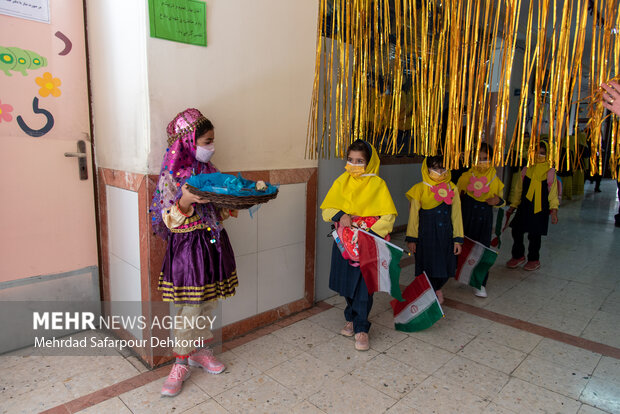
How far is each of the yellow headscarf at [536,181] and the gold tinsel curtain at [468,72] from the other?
106 inches

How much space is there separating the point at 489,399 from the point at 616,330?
55.0 inches

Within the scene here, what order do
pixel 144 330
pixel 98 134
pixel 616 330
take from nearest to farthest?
pixel 144 330 < pixel 98 134 < pixel 616 330

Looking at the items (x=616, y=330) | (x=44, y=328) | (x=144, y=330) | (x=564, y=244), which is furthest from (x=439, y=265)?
(x=564, y=244)

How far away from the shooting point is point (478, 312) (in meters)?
2.90

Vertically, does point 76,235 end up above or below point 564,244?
above

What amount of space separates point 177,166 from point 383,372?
1.50 m

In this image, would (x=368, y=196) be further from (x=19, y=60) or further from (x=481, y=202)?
(x=19, y=60)

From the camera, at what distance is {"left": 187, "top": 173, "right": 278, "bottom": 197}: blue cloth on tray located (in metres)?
1.70

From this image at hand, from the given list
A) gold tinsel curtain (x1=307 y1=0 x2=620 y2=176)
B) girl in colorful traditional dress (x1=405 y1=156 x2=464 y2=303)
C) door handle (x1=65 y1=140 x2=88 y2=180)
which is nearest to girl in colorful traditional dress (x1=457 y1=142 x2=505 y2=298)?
girl in colorful traditional dress (x1=405 y1=156 x2=464 y2=303)

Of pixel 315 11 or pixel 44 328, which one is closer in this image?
pixel 44 328

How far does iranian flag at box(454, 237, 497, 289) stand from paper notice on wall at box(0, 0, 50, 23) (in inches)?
121

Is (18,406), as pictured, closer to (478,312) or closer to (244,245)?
(244,245)

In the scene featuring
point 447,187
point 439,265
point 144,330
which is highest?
point 447,187

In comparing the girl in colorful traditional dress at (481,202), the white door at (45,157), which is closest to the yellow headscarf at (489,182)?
the girl in colorful traditional dress at (481,202)
